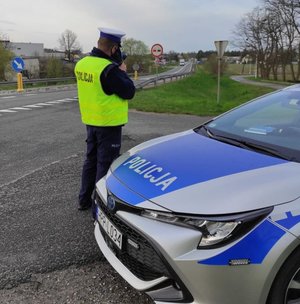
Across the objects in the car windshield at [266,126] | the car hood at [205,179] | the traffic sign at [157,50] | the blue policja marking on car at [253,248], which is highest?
the traffic sign at [157,50]

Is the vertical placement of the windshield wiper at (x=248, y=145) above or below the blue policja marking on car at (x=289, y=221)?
above

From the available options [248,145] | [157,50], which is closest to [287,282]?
[248,145]

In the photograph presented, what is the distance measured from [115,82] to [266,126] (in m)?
1.41

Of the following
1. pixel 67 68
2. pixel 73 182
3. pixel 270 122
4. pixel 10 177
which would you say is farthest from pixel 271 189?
pixel 67 68

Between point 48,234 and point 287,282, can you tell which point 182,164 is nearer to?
point 287,282

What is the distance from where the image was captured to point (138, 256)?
2516mm

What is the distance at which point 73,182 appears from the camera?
5414 millimetres

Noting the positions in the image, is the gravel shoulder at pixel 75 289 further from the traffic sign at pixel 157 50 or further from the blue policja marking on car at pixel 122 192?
the traffic sign at pixel 157 50

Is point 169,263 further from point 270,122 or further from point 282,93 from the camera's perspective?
point 282,93

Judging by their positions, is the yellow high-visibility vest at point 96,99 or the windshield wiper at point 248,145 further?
the yellow high-visibility vest at point 96,99

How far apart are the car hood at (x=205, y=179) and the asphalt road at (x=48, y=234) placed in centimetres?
77

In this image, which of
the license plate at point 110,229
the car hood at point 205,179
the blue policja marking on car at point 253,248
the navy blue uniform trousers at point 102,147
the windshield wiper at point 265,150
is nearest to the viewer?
the blue policja marking on car at point 253,248

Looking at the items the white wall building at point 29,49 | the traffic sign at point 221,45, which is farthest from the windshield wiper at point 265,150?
the white wall building at point 29,49

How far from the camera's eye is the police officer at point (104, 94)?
12.5 ft
